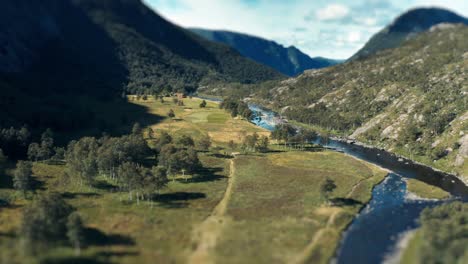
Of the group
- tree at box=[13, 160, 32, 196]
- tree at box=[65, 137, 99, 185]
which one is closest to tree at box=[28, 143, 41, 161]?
tree at box=[65, 137, 99, 185]

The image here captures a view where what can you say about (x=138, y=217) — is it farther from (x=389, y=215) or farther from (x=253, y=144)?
(x=253, y=144)

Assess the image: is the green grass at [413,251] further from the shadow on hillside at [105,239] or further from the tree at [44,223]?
the tree at [44,223]

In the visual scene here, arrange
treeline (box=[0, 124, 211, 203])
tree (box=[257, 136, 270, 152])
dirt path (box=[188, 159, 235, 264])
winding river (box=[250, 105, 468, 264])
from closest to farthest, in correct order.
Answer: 1. dirt path (box=[188, 159, 235, 264])
2. winding river (box=[250, 105, 468, 264])
3. treeline (box=[0, 124, 211, 203])
4. tree (box=[257, 136, 270, 152])

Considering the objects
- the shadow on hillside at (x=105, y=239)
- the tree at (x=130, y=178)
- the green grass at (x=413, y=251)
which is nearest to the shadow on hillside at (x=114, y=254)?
the shadow on hillside at (x=105, y=239)

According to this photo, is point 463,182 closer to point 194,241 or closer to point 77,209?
point 194,241

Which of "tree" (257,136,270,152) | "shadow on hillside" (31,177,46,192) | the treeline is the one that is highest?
"tree" (257,136,270,152)

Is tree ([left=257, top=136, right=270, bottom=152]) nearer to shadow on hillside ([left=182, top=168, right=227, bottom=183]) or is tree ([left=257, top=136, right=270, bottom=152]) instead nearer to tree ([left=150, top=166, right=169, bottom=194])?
shadow on hillside ([left=182, top=168, right=227, bottom=183])

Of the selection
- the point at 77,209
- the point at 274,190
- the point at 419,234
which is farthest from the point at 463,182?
the point at 77,209
